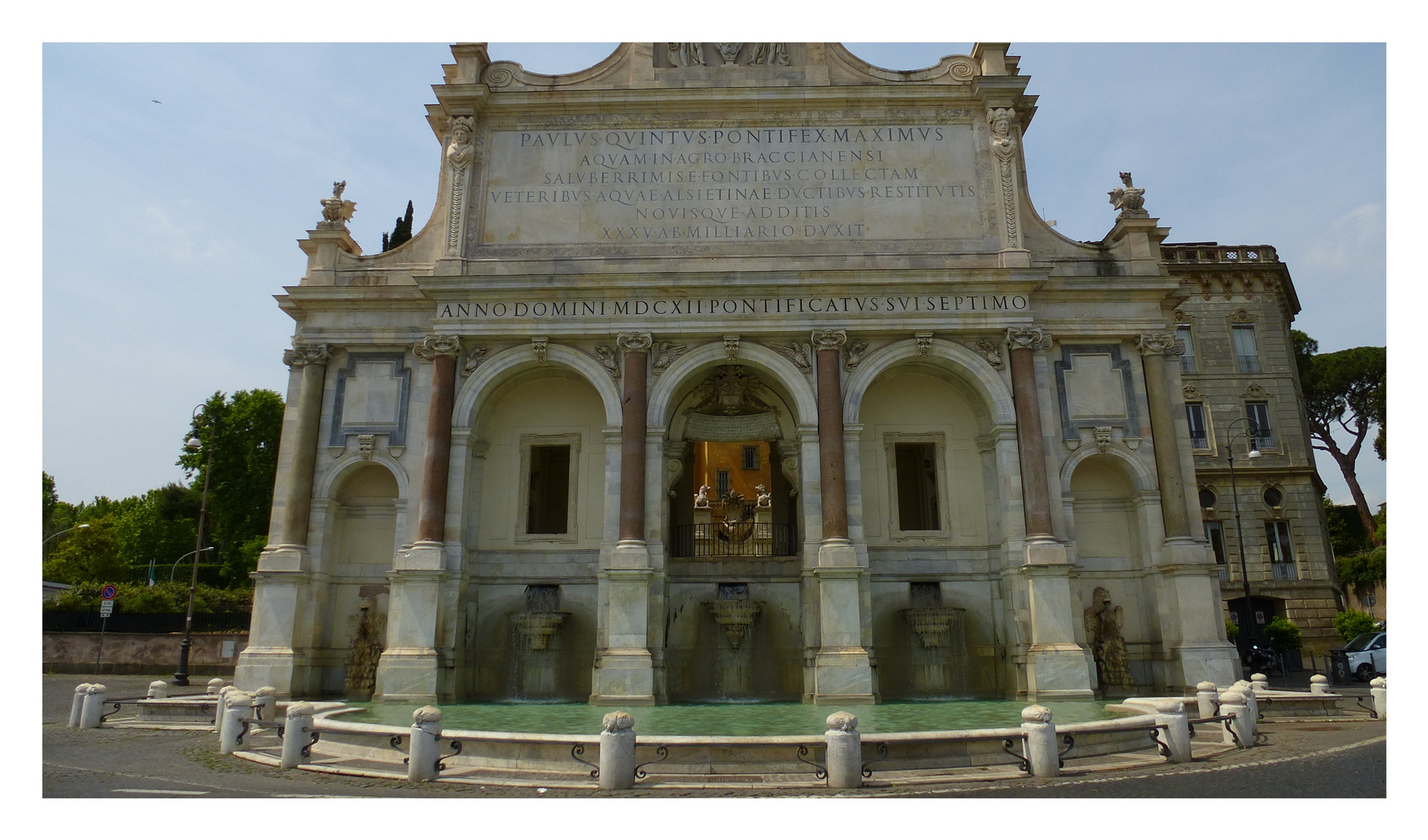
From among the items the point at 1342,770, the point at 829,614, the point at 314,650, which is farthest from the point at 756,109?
the point at 1342,770

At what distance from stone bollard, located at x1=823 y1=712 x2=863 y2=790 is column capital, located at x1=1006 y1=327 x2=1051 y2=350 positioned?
15.1 meters

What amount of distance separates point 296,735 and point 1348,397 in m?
53.7

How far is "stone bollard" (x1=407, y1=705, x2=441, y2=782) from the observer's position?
449 inches

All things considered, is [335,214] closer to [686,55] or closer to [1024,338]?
[686,55]

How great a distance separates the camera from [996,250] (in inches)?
971

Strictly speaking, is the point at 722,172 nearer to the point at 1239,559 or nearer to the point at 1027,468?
the point at 1027,468

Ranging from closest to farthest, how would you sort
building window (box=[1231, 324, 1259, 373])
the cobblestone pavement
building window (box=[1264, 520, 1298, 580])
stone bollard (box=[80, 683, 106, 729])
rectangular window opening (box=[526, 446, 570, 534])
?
1. the cobblestone pavement
2. stone bollard (box=[80, 683, 106, 729])
3. rectangular window opening (box=[526, 446, 570, 534])
4. building window (box=[1264, 520, 1298, 580])
5. building window (box=[1231, 324, 1259, 373])

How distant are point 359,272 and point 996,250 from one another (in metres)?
17.4

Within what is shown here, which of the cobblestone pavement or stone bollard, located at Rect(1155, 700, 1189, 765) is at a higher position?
stone bollard, located at Rect(1155, 700, 1189, 765)

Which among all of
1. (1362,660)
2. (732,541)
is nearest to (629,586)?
(732,541)

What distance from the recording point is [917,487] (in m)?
28.9

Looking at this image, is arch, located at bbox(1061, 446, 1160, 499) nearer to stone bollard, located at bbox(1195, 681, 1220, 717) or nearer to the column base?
stone bollard, located at bbox(1195, 681, 1220, 717)

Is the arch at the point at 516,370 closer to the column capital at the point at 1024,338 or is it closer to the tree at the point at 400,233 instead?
the column capital at the point at 1024,338

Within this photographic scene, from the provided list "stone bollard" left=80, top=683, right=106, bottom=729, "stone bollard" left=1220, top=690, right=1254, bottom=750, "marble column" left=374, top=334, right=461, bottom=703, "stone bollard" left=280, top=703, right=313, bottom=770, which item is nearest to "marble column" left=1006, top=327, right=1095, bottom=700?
"stone bollard" left=1220, top=690, right=1254, bottom=750
